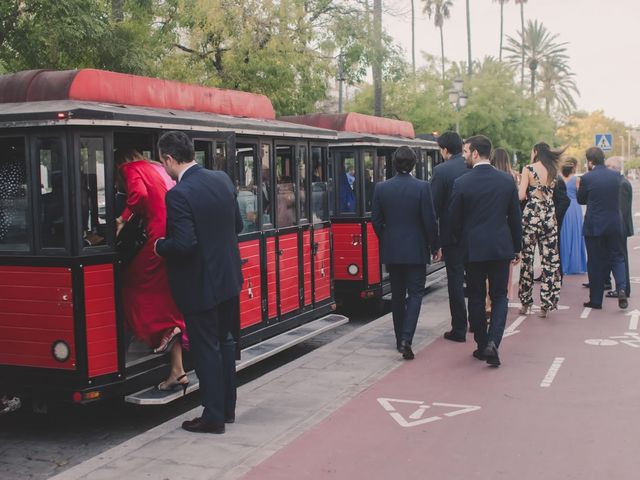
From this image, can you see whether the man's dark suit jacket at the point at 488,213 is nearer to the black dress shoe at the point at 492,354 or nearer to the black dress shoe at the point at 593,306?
the black dress shoe at the point at 492,354

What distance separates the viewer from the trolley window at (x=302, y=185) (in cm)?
877

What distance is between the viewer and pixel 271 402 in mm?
6234

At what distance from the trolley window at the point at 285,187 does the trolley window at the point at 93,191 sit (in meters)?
Answer: 2.71

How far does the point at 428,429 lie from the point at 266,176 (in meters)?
3.38

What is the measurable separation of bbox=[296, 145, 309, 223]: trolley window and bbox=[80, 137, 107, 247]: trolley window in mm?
3273

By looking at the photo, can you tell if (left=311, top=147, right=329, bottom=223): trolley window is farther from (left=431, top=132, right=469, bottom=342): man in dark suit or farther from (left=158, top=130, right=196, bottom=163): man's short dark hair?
(left=158, top=130, right=196, bottom=163): man's short dark hair

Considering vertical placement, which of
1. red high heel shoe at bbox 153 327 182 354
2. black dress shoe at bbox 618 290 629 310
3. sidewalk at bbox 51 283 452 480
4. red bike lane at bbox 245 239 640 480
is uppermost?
red high heel shoe at bbox 153 327 182 354

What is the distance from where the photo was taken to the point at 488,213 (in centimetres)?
739

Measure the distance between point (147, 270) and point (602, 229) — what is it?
6215mm

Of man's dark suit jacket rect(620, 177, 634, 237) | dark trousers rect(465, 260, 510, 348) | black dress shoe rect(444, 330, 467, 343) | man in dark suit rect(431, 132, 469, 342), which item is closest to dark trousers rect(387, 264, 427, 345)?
dark trousers rect(465, 260, 510, 348)

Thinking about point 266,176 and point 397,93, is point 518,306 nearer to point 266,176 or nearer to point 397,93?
point 266,176

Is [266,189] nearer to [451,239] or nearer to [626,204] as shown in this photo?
[451,239]

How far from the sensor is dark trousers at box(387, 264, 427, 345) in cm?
771

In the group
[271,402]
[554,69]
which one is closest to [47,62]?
[271,402]
